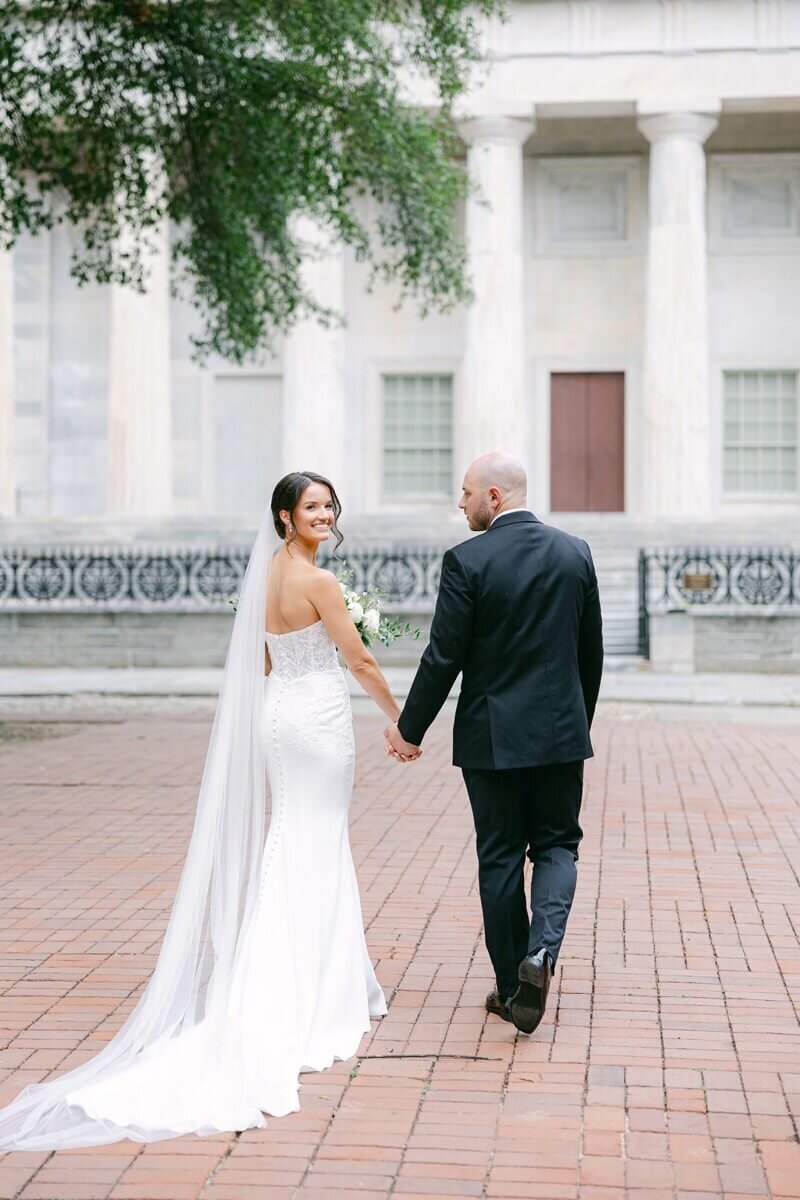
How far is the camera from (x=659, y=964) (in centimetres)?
650

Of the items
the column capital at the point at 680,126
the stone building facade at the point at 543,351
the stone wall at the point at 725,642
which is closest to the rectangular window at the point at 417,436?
the stone building facade at the point at 543,351

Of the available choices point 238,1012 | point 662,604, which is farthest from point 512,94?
point 238,1012

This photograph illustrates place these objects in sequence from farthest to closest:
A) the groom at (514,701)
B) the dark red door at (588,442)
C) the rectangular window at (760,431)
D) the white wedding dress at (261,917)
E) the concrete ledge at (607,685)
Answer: the dark red door at (588,442) → the rectangular window at (760,431) → the concrete ledge at (607,685) → the groom at (514,701) → the white wedding dress at (261,917)

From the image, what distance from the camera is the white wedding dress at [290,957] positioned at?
4793 millimetres

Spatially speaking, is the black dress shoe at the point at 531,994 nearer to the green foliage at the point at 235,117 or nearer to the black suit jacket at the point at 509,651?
the black suit jacket at the point at 509,651

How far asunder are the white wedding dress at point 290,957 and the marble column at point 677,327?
2536cm

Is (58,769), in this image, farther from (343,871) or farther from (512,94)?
(512,94)

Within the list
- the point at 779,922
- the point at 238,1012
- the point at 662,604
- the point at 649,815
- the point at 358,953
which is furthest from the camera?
the point at 662,604

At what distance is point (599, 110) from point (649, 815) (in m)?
23.9

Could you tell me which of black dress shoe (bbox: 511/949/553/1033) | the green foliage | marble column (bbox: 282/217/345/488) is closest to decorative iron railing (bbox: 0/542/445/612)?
the green foliage

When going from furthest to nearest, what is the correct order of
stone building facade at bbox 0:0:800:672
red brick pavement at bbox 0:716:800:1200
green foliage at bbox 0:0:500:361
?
1. stone building facade at bbox 0:0:800:672
2. green foliage at bbox 0:0:500:361
3. red brick pavement at bbox 0:716:800:1200

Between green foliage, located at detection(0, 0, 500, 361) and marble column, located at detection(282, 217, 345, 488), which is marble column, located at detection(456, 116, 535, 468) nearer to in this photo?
marble column, located at detection(282, 217, 345, 488)

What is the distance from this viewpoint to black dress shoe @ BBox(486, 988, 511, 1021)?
224 inches

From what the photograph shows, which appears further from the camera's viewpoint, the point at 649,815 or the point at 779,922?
the point at 649,815
